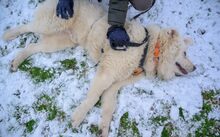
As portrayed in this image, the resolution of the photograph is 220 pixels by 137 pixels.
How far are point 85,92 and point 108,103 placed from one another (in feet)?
1.57

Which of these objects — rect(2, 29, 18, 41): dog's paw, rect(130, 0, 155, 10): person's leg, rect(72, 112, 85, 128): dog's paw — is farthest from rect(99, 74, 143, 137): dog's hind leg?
rect(2, 29, 18, 41): dog's paw

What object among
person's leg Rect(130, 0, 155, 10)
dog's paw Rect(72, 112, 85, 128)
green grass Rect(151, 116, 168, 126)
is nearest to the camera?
person's leg Rect(130, 0, 155, 10)

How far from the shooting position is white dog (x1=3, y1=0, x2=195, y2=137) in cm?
468

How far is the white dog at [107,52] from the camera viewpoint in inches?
184

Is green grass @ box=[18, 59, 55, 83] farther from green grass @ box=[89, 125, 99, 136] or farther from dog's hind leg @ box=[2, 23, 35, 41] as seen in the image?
green grass @ box=[89, 125, 99, 136]

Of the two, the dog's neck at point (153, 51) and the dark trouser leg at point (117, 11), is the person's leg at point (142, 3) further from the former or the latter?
the dog's neck at point (153, 51)

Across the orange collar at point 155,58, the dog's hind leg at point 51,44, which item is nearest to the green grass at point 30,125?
the dog's hind leg at point 51,44

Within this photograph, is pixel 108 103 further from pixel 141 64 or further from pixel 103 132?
pixel 141 64

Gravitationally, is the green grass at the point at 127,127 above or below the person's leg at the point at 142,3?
below

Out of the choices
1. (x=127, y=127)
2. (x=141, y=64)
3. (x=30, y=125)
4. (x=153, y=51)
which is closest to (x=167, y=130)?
(x=127, y=127)

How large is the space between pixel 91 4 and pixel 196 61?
2066 millimetres

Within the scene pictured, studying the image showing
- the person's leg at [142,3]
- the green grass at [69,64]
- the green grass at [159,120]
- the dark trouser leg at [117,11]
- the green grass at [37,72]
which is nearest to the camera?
the dark trouser leg at [117,11]

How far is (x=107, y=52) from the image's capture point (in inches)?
188

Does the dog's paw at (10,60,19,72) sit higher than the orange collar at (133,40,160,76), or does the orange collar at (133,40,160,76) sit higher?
the orange collar at (133,40,160,76)
